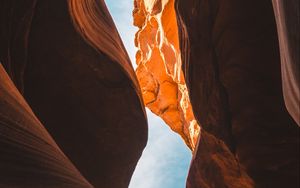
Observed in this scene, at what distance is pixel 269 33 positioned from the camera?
5.69 m

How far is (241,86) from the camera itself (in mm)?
5988

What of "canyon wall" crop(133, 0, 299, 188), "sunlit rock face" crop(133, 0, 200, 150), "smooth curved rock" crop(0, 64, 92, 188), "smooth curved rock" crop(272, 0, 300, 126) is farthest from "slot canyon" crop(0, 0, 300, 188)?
"sunlit rock face" crop(133, 0, 200, 150)

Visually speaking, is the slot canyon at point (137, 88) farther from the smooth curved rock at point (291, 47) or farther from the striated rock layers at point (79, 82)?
the smooth curved rock at point (291, 47)

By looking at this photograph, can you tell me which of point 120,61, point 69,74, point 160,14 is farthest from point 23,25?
point 160,14

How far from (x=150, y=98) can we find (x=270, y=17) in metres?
9.44

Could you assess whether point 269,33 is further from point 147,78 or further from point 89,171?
point 147,78

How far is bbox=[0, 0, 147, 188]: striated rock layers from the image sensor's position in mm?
6059

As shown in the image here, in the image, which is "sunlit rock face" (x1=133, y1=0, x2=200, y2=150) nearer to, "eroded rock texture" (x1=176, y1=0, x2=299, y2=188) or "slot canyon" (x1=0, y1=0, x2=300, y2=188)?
"slot canyon" (x1=0, y1=0, x2=300, y2=188)

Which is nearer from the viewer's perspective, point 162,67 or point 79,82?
point 79,82

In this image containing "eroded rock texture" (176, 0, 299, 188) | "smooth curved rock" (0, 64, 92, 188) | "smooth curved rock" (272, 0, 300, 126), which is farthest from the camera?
"eroded rock texture" (176, 0, 299, 188)

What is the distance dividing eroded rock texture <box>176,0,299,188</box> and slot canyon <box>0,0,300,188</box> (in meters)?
0.02

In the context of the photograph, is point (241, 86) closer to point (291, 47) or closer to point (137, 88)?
point (137, 88)

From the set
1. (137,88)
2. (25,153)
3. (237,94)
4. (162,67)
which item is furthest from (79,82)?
(162,67)

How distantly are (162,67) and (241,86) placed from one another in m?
8.92
